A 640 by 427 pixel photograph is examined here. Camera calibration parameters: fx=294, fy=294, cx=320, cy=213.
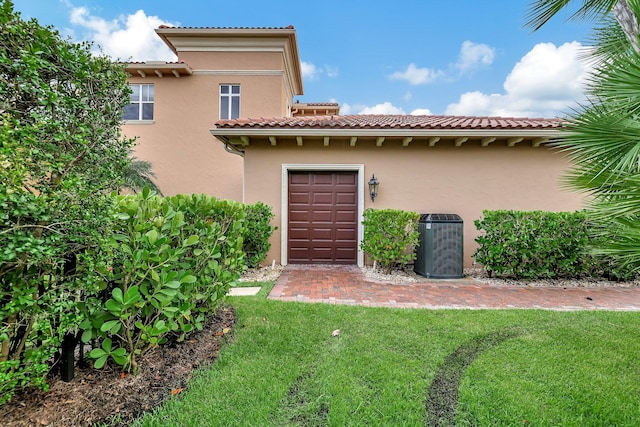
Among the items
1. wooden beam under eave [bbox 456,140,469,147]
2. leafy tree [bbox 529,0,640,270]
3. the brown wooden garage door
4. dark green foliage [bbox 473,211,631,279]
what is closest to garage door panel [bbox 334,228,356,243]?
the brown wooden garage door

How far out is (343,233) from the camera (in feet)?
24.9

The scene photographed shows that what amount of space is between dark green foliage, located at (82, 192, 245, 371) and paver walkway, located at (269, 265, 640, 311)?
2.17m

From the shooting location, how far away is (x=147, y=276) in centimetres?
231

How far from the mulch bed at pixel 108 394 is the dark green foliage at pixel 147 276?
5.4 inches

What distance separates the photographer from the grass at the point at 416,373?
81.5 inches

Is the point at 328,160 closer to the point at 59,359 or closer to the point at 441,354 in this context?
the point at 441,354

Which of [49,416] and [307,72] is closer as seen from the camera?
[49,416]

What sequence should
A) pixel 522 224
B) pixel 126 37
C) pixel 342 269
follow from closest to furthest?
pixel 522 224 → pixel 342 269 → pixel 126 37

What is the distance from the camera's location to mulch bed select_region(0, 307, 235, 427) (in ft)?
6.05

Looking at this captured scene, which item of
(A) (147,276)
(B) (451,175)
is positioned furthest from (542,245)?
(A) (147,276)

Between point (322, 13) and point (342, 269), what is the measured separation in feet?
34.8

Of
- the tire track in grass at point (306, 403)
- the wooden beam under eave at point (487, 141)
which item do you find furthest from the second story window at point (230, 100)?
the tire track in grass at point (306, 403)

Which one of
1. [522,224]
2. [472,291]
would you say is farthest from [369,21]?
[472,291]

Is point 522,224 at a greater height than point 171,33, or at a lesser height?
lesser
